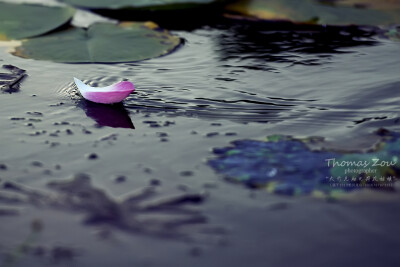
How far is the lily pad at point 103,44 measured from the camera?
2.30 meters

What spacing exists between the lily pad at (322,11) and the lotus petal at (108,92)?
145 centimetres

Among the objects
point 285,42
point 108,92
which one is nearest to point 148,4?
point 285,42

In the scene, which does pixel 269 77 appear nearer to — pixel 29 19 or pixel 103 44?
pixel 103 44

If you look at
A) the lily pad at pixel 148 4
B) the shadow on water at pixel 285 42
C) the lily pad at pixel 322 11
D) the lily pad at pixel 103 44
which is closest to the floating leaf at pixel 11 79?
the lily pad at pixel 103 44

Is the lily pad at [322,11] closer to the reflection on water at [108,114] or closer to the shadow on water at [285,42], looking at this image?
the shadow on water at [285,42]

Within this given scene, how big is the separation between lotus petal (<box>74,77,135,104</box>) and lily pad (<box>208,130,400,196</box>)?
46 centimetres

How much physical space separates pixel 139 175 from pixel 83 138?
315mm

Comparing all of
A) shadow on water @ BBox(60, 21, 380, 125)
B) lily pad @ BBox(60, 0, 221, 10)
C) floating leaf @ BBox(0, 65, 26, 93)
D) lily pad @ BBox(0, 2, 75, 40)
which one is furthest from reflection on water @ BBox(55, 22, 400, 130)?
lily pad @ BBox(0, 2, 75, 40)

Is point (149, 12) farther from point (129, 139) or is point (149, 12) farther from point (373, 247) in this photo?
point (373, 247)

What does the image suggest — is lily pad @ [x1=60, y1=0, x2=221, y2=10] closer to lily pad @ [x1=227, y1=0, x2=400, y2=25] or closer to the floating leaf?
lily pad @ [x1=227, y1=0, x2=400, y2=25]

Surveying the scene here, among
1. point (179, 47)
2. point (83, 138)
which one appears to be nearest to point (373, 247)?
point (83, 138)

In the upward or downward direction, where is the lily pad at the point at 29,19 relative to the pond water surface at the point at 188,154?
upward

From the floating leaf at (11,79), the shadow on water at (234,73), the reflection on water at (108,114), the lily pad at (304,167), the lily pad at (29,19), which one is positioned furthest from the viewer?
the lily pad at (29,19)

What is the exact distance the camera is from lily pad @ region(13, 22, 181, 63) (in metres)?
2.30
